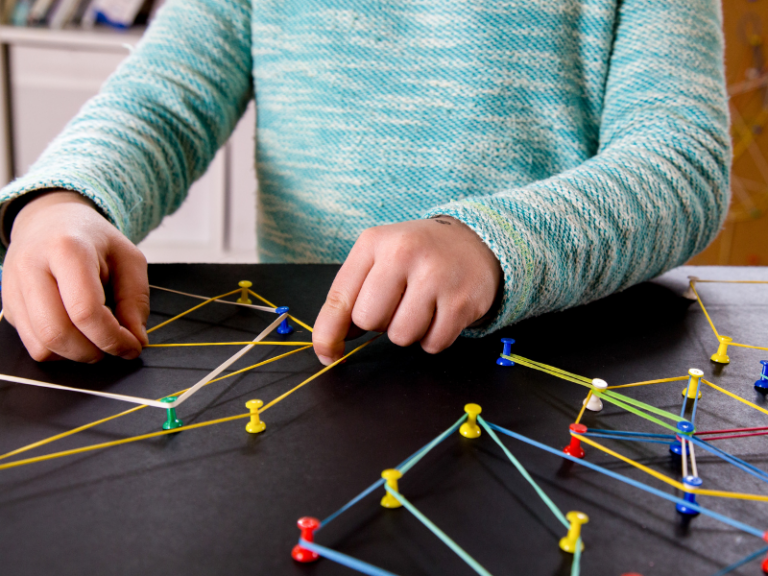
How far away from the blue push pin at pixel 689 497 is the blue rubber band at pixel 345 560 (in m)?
0.17

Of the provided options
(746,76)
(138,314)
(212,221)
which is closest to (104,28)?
(212,221)

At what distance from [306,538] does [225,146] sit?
199 cm

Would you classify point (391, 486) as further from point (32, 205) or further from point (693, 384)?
point (32, 205)

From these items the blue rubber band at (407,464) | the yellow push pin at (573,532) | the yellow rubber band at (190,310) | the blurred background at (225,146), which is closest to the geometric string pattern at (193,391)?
the yellow rubber band at (190,310)

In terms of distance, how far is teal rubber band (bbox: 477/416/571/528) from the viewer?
316mm

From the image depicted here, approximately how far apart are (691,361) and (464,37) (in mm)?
524

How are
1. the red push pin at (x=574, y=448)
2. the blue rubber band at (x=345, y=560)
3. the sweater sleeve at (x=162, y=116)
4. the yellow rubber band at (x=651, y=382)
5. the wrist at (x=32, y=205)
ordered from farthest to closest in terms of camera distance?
the sweater sleeve at (x=162, y=116) → the wrist at (x=32, y=205) → the yellow rubber band at (x=651, y=382) → the red push pin at (x=574, y=448) → the blue rubber band at (x=345, y=560)

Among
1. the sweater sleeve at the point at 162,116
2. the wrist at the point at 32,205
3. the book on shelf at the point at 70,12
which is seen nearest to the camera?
the wrist at the point at 32,205

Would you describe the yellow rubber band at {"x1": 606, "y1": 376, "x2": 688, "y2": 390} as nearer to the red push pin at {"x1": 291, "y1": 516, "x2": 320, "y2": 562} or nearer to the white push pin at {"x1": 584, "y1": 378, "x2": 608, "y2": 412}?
the white push pin at {"x1": 584, "y1": 378, "x2": 608, "y2": 412}

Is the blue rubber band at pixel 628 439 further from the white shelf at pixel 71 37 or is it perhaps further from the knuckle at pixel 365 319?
the white shelf at pixel 71 37

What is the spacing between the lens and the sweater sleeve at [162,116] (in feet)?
2.31

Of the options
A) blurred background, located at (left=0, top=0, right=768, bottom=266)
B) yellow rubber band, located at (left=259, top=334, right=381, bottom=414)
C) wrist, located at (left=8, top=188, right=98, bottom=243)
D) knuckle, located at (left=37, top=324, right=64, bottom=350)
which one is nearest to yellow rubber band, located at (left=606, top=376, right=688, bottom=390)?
yellow rubber band, located at (left=259, top=334, right=381, bottom=414)

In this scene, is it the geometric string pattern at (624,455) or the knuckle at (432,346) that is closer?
the geometric string pattern at (624,455)

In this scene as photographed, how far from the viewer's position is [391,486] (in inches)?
12.6
